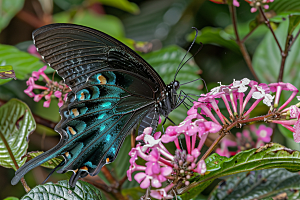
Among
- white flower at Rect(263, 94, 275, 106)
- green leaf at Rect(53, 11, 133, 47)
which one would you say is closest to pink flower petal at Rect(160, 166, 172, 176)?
white flower at Rect(263, 94, 275, 106)

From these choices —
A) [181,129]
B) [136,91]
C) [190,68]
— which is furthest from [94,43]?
[190,68]

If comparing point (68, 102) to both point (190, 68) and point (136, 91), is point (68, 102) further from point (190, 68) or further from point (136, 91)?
point (190, 68)

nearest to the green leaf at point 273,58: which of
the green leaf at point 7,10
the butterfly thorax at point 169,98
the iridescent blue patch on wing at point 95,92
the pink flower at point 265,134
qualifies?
the pink flower at point 265,134

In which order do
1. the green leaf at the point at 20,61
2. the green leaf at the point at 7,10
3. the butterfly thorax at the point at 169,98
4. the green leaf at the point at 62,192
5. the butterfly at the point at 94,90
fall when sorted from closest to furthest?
the green leaf at the point at 62,192, the butterfly at the point at 94,90, the butterfly thorax at the point at 169,98, the green leaf at the point at 20,61, the green leaf at the point at 7,10

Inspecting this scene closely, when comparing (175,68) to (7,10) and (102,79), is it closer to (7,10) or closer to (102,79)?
(102,79)

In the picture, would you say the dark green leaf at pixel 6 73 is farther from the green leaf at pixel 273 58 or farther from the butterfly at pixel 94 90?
the green leaf at pixel 273 58

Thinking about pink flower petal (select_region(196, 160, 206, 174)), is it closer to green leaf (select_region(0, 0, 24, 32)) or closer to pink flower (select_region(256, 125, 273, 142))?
pink flower (select_region(256, 125, 273, 142))

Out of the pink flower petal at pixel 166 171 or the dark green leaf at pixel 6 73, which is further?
the dark green leaf at pixel 6 73
